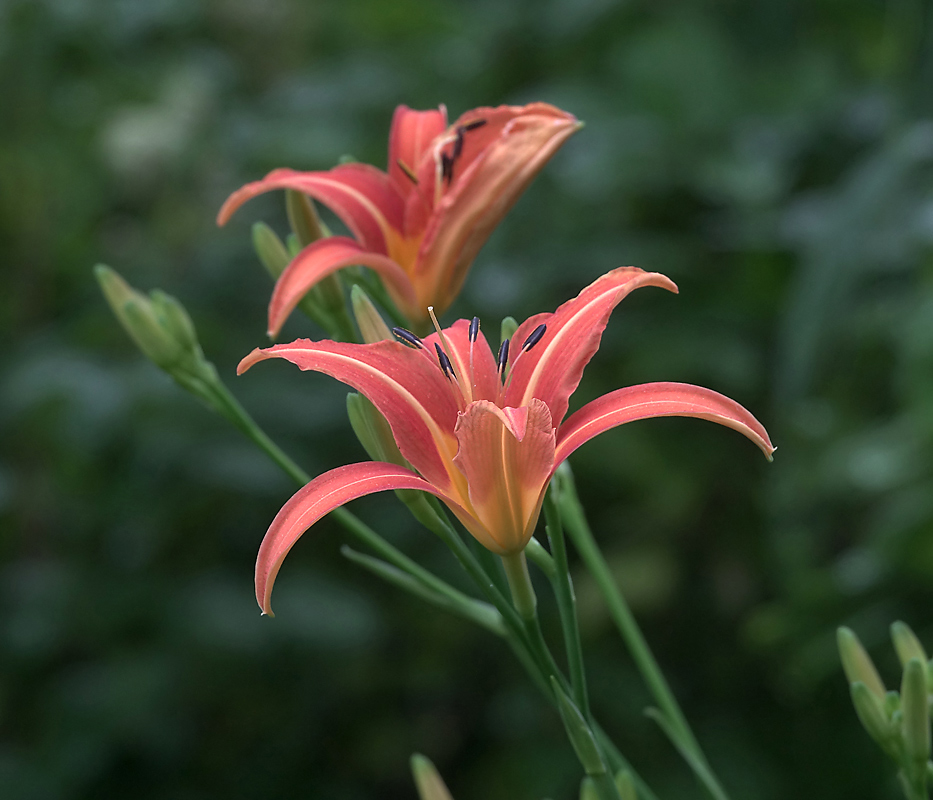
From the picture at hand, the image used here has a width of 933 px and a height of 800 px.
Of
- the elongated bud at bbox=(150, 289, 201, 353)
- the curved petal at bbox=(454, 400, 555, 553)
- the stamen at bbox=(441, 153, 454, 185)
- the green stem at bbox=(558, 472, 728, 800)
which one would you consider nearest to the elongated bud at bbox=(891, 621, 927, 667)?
the green stem at bbox=(558, 472, 728, 800)

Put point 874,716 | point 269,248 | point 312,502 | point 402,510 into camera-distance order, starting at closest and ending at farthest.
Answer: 1. point 312,502
2. point 874,716
3. point 269,248
4. point 402,510

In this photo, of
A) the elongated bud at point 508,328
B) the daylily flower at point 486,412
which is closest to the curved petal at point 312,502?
the daylily flower at point 486,412

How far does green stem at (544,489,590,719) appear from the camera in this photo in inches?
17.8

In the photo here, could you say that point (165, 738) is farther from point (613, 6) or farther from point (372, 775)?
point (613, 6)

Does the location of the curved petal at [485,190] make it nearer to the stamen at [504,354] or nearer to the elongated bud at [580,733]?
the stamen at [504,354]

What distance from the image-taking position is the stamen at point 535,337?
456mm

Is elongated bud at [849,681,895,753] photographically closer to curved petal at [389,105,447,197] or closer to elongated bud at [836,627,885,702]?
elongated bud at [836,627,885,702]

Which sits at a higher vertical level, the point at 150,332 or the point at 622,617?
the point at 150,332

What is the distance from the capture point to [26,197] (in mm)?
1513

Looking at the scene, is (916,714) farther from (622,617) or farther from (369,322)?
(369,322)

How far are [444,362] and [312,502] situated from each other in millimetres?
102

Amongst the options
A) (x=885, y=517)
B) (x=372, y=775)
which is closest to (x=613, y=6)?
(x=885, y=517)

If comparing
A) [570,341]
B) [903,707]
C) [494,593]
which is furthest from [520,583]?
[903,707]

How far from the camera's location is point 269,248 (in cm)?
64
